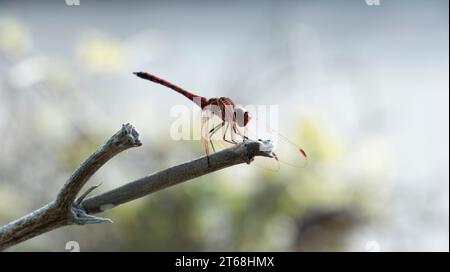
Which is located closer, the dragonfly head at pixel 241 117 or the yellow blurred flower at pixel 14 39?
the dragonfly head at pixel 241 117

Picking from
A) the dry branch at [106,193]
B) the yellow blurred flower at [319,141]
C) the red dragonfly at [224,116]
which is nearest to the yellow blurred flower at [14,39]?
the yellow blurred flower at [319,141]

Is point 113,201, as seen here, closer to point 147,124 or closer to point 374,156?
point 147,124

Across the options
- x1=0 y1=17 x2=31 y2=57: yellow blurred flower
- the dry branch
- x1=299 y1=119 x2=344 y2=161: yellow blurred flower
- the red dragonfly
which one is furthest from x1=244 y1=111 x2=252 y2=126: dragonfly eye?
x1=0 y1=17 x2=31 y2=57: yellow blurred flower

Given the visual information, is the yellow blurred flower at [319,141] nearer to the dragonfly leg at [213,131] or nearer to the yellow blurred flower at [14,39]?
the yellow blurred flower at [14,39]

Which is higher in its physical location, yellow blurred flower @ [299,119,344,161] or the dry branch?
yellow blurred flower @ [299,119,344,161]

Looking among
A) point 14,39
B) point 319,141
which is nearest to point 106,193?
point 319,141

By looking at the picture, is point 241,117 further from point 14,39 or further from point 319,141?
point 14,39

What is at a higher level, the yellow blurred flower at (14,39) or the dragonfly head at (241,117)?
the yellow blurred flower at (14,39)

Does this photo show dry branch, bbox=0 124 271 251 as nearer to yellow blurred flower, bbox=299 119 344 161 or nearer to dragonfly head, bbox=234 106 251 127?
dragonfly head, bbox=234 106 251 127

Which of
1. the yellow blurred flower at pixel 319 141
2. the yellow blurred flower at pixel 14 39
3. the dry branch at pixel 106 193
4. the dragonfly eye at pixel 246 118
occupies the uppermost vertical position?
the yellow blurred flower at pixel 14 39
